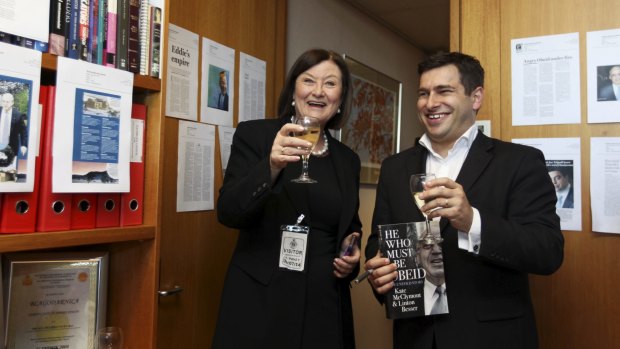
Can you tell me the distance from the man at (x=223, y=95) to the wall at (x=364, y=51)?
2.49ft

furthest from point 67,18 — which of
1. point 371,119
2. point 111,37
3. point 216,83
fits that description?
point 371,119

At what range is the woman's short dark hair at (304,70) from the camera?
5.91 feet

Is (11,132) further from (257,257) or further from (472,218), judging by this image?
(472,218)

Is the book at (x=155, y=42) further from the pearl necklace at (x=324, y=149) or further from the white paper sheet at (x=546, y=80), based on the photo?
the white paper sheet at (x=546, y=80)

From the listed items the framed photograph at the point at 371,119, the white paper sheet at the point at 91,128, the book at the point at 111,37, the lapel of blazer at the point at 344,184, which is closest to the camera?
the white paper sheet at the point at 91,128

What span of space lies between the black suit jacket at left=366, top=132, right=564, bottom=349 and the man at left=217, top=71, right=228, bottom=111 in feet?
3.77

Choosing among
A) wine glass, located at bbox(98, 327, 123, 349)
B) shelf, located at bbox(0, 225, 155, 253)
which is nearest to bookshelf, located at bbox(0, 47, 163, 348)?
shelf, located at bbox(0, 225, 155, 253)

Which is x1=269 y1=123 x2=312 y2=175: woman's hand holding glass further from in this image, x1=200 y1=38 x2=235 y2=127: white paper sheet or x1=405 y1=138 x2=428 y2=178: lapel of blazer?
x1=200 y1=38 x2=235 y2=127: white paper sheet

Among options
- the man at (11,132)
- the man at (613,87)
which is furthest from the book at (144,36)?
the man at (613,87)

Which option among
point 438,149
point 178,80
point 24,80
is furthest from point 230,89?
point 24,80

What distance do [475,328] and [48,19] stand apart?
4.64 feet

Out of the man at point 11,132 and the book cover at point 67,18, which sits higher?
the book cover at point 67,18

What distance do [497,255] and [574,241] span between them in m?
0.82

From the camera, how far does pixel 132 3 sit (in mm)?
1231
